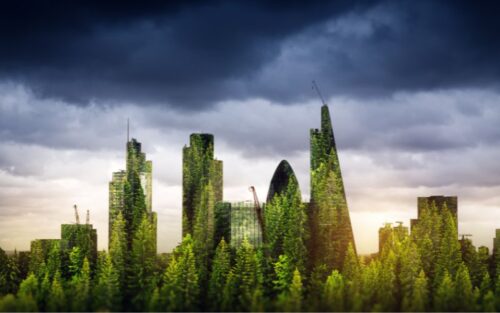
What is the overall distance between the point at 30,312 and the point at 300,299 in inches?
2344

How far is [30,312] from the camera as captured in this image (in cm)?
19188

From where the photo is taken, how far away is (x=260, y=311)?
193m

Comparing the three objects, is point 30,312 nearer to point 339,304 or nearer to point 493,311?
point 339,304

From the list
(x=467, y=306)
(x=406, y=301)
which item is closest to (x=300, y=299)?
(x=406, y=301)

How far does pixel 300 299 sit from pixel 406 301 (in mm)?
23908

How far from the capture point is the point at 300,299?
19925 cm

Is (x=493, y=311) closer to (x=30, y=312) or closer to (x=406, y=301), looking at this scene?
(x=406, y=301)

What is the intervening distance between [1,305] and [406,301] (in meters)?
89.6

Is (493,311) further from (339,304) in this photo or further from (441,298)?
(339,304)

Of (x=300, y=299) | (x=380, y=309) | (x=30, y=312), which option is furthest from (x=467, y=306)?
(x=30, y=312)

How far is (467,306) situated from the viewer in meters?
197

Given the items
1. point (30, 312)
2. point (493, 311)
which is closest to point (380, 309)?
point (493, 311)

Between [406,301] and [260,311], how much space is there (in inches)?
1320

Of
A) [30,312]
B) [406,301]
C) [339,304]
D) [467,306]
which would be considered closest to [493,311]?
[467,306]
